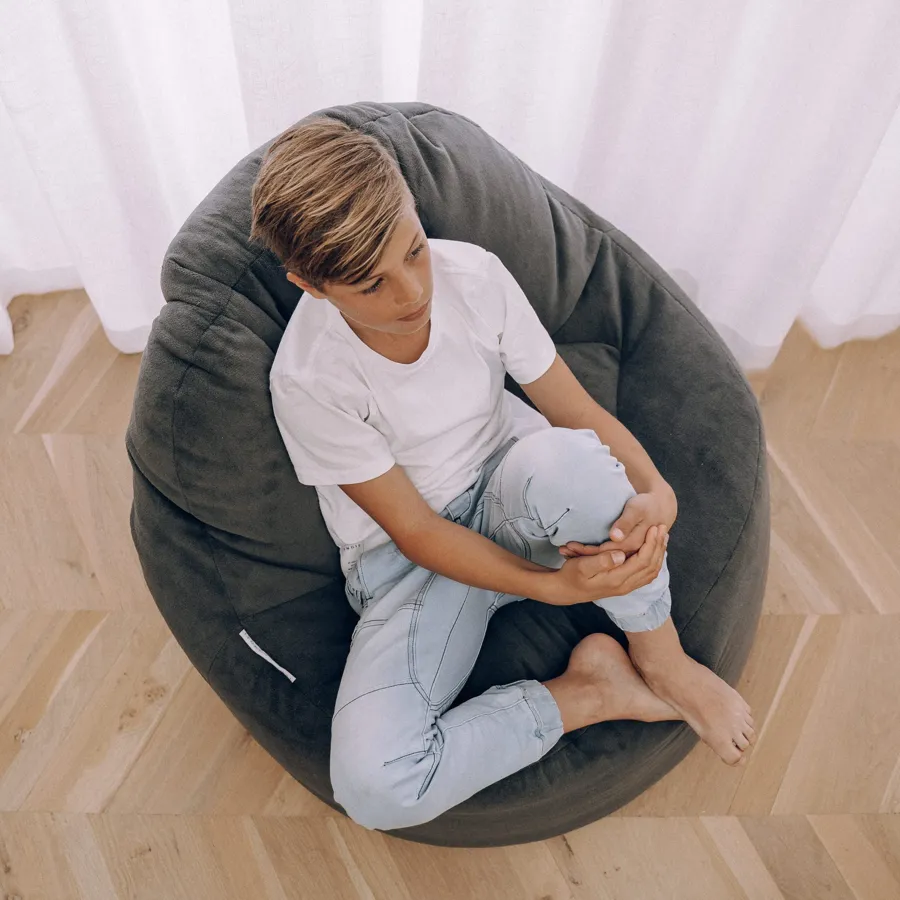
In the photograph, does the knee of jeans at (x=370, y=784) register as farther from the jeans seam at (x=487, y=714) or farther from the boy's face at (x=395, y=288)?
the boy's face at (x=395, y=288)

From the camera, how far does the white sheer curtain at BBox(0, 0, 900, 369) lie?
1.62m

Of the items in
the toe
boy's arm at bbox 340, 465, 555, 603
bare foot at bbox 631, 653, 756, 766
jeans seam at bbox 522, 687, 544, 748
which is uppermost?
boy's arm at bbox 340, 465, 555, 603

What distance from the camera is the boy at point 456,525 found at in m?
1.22

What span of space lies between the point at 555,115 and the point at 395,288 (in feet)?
3.20

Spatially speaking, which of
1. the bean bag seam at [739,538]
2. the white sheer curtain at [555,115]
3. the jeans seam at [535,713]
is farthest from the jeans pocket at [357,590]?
the white sheer curtain at [555,115]

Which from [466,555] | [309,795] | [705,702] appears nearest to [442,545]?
[466,555]

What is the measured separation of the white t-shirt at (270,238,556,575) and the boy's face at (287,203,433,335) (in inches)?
4.3

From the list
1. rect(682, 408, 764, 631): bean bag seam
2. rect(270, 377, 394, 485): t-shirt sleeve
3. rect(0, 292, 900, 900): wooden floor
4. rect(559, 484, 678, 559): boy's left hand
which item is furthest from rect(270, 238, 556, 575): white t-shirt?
rect(0, 292, 900, 900): wooden floor

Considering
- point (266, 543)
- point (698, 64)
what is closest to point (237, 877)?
point (266, 543)

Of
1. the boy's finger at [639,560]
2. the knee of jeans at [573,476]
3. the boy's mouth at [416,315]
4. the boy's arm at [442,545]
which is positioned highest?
the boy's mouth at [416,315]

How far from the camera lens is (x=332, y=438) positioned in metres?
1.22

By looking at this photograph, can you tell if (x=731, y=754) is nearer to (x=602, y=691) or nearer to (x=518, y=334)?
(x=602, y=691)

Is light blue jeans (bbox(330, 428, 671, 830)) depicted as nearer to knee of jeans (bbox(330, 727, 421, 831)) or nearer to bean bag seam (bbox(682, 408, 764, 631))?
knee of jeans (bbox(330, 727, 421, 831))

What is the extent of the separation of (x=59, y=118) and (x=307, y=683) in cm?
112
